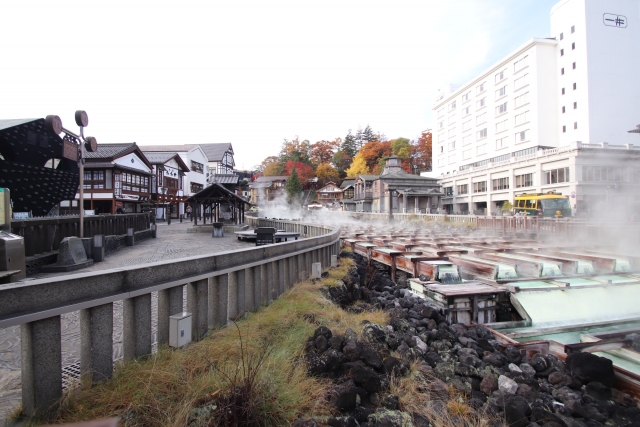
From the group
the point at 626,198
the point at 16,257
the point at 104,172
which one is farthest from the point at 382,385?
the point at 104,172

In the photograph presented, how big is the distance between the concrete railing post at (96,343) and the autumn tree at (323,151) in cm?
8054

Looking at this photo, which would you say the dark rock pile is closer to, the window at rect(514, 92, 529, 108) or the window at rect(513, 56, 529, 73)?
the window at rect(514, 92, 529, 108)

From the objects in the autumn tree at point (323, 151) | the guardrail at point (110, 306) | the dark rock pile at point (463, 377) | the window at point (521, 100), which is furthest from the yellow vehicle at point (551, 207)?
Answer: the autumn tree at point (323, 151)

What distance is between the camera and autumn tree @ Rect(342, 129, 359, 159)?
269 ft

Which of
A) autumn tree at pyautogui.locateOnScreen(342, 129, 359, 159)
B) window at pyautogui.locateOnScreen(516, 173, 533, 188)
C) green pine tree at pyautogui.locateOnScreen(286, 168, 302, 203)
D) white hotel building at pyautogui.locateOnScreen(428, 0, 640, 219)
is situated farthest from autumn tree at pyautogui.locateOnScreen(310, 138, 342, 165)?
window at pyautogui.locateOnScreen(516, 173, 533, 188)

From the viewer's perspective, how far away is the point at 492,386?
164 inches

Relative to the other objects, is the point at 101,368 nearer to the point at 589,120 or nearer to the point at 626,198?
the point at 626,198

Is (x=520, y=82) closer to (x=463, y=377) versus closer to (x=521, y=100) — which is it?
(x=521, y=100)

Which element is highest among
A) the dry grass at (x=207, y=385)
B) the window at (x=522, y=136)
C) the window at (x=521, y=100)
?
the window at (x=521, y=100)

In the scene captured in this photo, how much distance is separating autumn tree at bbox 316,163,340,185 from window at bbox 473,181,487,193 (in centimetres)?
3382

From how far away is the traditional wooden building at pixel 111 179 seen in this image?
99.8 ft

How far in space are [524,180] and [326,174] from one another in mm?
43713

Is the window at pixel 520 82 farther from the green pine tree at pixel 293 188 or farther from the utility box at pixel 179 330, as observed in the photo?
the utility box at pixel 179 330

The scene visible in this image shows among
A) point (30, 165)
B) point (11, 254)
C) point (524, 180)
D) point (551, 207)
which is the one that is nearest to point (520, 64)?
point (524, 180)
